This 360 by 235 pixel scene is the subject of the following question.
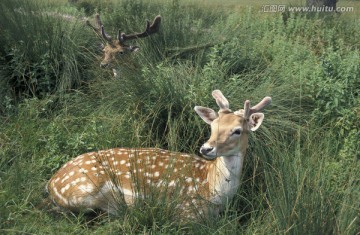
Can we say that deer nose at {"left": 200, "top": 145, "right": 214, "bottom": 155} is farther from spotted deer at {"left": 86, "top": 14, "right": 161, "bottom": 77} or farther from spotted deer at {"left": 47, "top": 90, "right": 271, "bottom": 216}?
spotted deer at {"left": 86, "top": 14, "right": 161, "bottom": 77}

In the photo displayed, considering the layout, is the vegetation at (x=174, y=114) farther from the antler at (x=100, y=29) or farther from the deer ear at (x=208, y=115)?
the deer ear at (x=208, y=115)

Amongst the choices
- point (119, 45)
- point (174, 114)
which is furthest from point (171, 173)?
point (119, 45)

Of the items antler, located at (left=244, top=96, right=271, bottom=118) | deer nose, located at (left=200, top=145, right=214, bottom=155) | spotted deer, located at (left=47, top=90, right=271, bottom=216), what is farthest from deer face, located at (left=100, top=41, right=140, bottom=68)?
deer nose, located at (left=200, top=145, right=214, bottom=155)

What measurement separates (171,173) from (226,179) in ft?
1.33

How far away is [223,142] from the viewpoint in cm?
389

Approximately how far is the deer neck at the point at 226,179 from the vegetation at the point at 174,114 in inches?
4.4

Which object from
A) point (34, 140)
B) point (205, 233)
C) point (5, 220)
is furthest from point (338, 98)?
point (5, 220)

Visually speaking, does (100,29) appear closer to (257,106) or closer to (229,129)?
(257,106)

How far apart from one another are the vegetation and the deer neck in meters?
0.11

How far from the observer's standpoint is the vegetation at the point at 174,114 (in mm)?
3631

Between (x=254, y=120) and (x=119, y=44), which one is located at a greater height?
(x=119, y=44)

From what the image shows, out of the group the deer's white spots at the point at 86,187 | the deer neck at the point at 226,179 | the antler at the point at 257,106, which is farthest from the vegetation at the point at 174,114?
the antler at the point at 257,106

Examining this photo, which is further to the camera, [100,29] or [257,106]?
[100,29]

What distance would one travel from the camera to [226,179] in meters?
4.02
